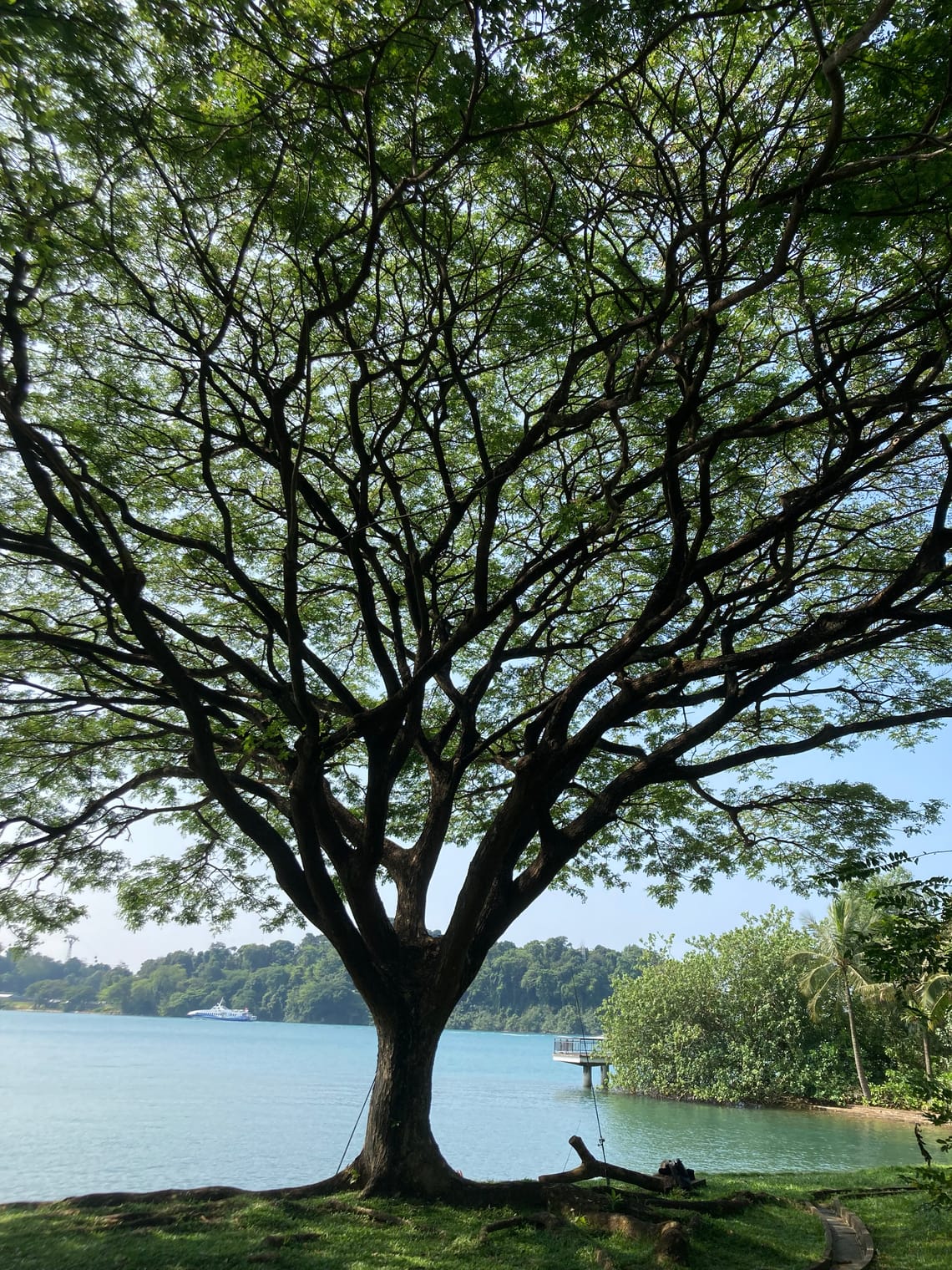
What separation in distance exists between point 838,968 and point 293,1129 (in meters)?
18.0

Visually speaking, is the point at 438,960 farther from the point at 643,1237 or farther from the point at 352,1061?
the point at 352,1061

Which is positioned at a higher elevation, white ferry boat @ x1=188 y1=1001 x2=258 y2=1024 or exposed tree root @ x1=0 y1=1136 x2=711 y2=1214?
white ferry boat @ x1=188 y1=1001 x2=258 y2=1024

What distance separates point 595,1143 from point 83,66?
69.3 feet

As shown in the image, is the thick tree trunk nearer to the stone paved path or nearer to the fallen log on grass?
the fallen log on grass

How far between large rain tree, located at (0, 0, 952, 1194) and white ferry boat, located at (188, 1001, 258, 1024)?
3838 inches

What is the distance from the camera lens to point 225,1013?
9606cm

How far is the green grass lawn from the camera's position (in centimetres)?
521

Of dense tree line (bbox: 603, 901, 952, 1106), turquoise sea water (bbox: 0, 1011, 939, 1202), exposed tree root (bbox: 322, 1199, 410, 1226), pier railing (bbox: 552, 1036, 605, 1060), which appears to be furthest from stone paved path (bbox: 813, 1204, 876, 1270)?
pier railing (bbox: 552, 1036, 605, 1060)

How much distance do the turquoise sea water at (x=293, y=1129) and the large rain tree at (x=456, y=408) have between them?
4132 millimetres

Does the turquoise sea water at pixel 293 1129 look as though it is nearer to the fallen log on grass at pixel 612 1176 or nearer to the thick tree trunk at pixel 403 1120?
the thick tree trunk at pixel 403 1120

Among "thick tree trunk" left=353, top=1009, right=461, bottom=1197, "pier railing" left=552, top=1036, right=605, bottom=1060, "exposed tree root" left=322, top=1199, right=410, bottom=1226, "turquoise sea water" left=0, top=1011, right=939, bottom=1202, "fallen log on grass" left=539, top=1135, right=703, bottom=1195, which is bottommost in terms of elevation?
"turquoise sea water" left=0, top=1011, right=939, bottom=1202

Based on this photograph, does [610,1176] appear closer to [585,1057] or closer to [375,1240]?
[375,1240]

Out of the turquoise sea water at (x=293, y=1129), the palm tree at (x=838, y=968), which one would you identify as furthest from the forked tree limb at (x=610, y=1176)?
the palm tree at (x=838, y=968)

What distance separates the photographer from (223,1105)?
28125mm
